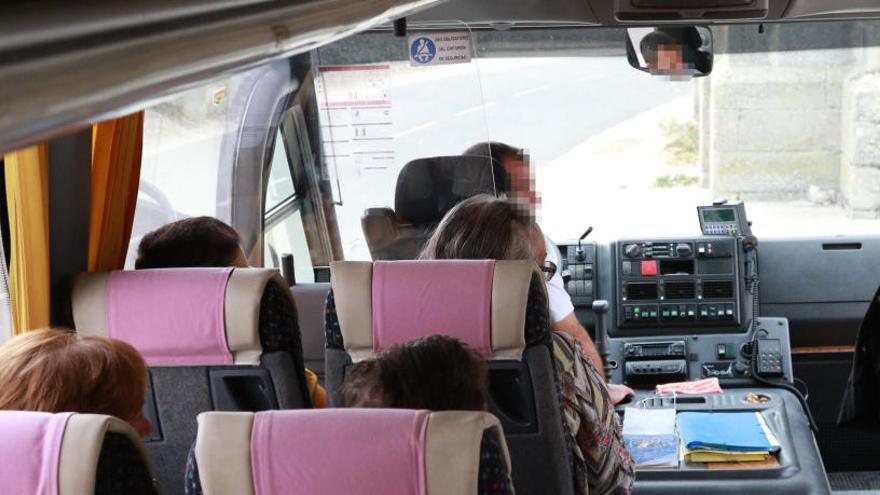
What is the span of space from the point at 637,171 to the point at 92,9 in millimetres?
7998

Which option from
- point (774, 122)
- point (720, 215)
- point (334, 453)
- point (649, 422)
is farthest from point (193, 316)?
point (774, 122)

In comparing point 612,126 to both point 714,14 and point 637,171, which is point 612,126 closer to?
point 637,171

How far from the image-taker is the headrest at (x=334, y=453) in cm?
175

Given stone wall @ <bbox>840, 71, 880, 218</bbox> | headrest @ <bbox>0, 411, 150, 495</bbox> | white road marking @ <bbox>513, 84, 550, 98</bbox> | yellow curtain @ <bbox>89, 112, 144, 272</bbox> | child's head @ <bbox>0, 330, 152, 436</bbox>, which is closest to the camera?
headrest @ <bbox>0, 411, 150, 495</bbox>

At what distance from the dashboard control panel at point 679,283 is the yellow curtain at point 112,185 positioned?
2.66 metres

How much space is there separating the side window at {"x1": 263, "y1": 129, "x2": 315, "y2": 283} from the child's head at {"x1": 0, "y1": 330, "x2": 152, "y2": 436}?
2.39 metres

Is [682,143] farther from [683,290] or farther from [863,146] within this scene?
[683,290]

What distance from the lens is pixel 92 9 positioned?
724mm

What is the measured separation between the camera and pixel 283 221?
4.58 meters

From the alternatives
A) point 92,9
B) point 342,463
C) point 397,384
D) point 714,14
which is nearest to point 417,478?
point 342,463

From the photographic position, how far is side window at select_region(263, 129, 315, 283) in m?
4.52

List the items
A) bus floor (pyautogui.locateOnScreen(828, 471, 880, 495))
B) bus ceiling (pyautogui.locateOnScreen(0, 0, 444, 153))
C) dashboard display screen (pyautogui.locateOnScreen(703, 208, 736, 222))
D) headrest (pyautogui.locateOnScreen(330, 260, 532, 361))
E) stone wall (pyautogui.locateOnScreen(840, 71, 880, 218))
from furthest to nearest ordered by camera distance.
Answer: stone wall (pyautogui.locateOnScreen(840, 71, 880, 218)) → dashboard display screen (pyautogui.locateOnScreen(703, 208, 736, 222)) → bus floor (pyautogui.locateOnScreen(828, 471, 880, 495)) → headrest (pyautogui.locateOnScreen(330, 260, 532, 361)) → bus ceiling (pyautogui.locateOnScreen(0, 0, 444, 153))

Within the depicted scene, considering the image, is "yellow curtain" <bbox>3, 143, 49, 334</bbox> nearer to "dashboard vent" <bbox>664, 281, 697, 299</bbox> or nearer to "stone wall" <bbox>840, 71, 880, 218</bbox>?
"dashboard vent" <bbox>664, 281, 697, 299</bbox>

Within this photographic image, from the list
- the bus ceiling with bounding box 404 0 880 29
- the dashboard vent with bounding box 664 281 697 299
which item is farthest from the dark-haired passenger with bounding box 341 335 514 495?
the dashboard vent with bounding box 664 281 697 299
